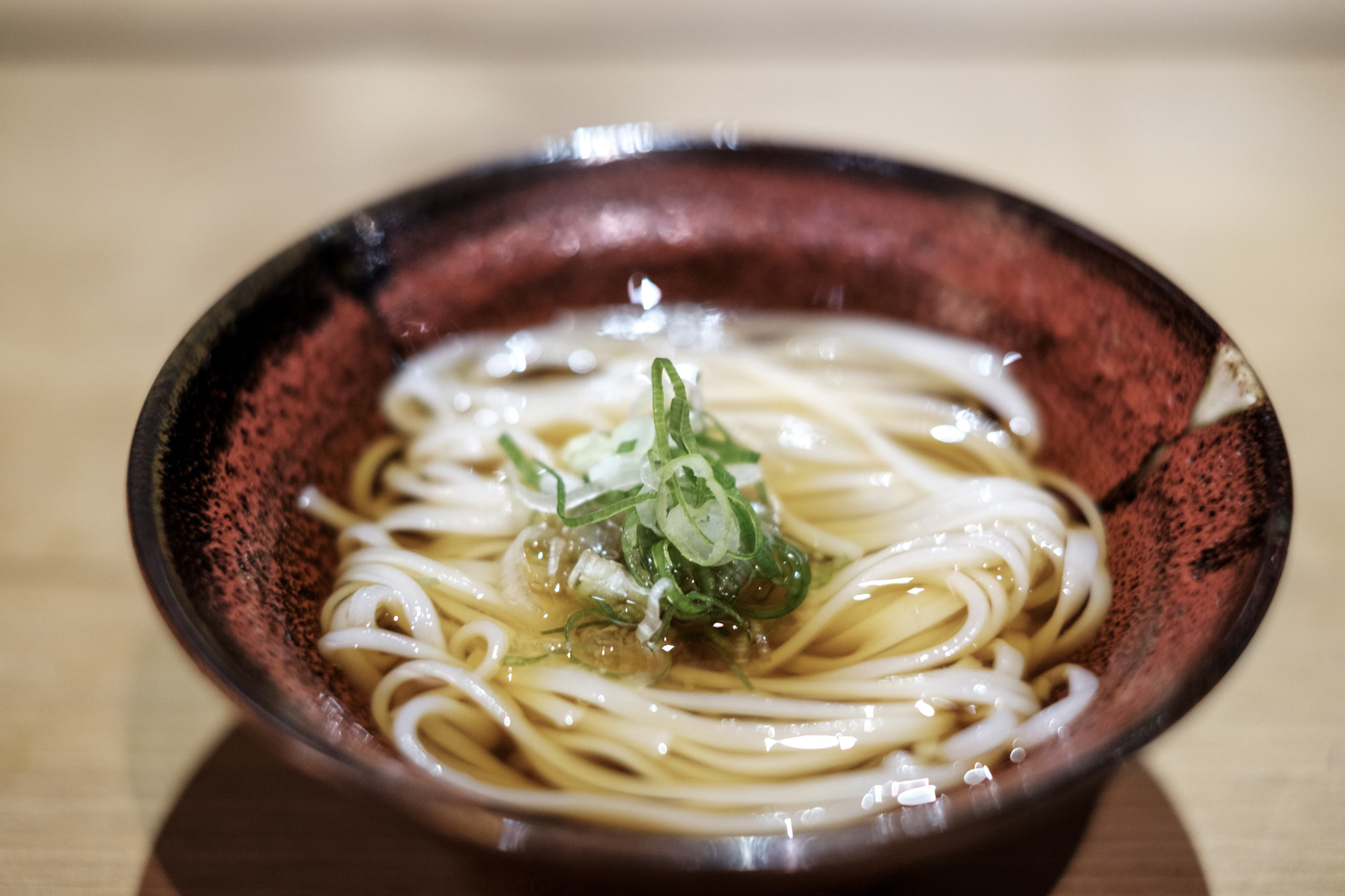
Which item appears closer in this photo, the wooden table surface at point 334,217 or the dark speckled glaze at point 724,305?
→ the dark speckled glaze at point 724,305

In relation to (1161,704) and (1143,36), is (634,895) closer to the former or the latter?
(1161,704)

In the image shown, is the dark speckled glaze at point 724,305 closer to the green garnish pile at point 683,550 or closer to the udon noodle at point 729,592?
the udon noodle at point 729,592

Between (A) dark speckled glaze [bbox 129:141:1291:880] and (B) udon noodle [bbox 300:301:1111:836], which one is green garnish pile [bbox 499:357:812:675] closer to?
(B) udon noodle [bbox 300:301:1111:836]

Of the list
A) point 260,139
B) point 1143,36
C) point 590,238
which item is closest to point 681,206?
point 590,238

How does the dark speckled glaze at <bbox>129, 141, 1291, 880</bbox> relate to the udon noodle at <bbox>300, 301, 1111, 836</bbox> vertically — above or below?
above

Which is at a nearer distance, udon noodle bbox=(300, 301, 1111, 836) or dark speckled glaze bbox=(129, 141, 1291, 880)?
dark speckled glaze bbox=(129, 141, 1291, 880)

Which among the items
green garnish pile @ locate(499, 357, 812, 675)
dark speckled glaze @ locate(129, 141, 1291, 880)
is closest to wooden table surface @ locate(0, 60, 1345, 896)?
dark speckled glaze @ locate(129, 141, 1291, 880)

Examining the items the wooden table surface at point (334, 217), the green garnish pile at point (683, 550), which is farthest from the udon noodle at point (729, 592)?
the wooden table surface at point (334, 217)
